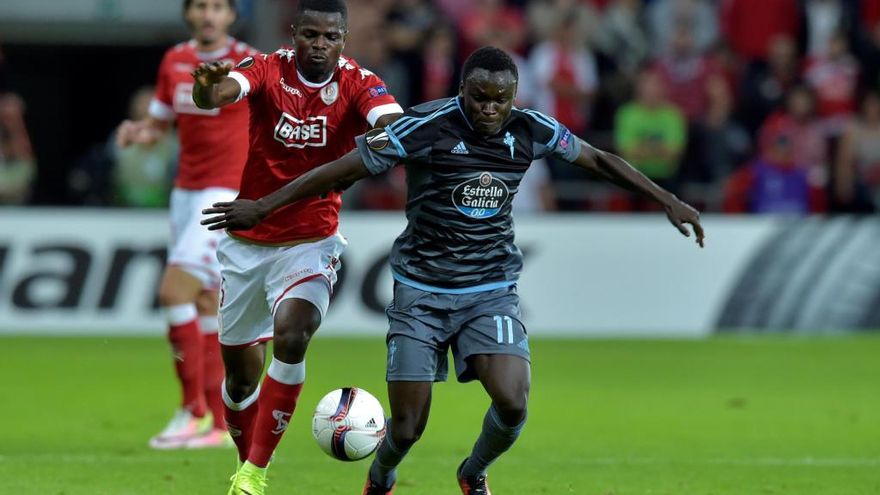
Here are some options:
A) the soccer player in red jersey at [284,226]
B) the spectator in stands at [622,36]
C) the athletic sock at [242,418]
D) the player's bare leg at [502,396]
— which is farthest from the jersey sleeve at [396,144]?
the spectator in stands at [622,36]

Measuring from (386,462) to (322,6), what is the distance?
2.25 meters

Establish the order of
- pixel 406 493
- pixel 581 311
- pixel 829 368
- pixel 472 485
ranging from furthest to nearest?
pixel 581 311
pixel 829 368
pixel 406 493
pixel 472 485

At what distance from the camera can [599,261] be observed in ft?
54.5

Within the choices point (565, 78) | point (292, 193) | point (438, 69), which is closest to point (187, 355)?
point (292, 193)

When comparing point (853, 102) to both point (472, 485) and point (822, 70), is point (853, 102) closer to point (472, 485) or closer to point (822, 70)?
point (822, 70)

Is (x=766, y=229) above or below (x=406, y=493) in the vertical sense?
below

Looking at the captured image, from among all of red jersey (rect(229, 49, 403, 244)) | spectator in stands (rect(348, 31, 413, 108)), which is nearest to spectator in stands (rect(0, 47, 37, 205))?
spectator in stands (rect(348, 31, 413, 108))

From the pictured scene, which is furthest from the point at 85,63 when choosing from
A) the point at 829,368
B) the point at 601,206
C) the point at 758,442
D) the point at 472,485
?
the point at 472,485

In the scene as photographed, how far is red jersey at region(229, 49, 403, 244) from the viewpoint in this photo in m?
7.80

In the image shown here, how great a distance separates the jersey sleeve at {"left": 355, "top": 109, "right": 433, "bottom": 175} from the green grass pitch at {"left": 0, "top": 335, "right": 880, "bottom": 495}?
1.97m

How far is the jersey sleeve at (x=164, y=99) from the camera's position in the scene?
10.2m

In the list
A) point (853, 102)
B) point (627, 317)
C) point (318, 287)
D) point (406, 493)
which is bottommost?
point (627, 317)

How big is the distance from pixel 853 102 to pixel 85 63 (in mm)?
10785

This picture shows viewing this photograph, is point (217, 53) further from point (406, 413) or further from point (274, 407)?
point (406, 413)
